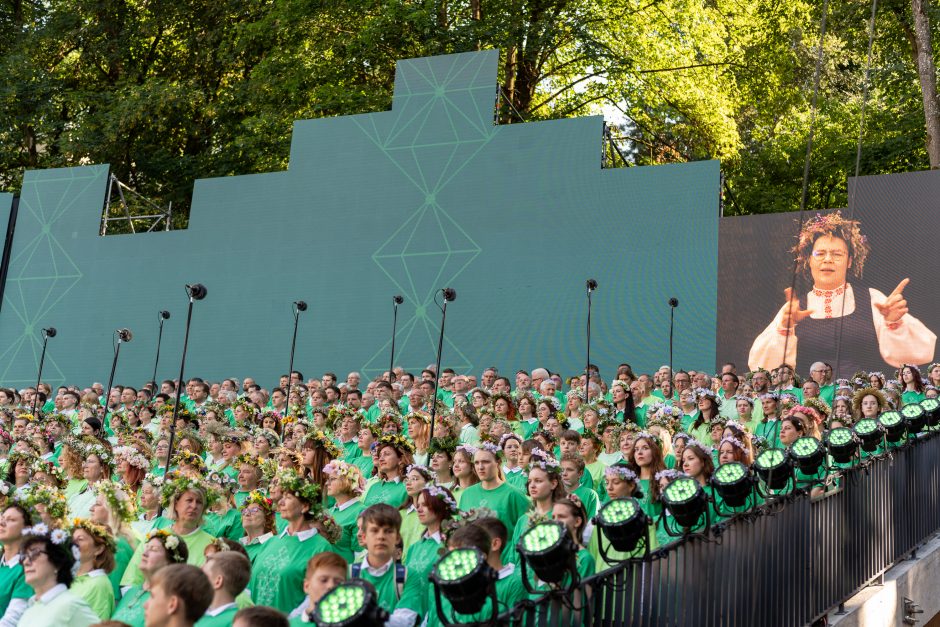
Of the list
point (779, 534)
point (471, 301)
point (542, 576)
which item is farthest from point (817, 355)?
point (542, 576)

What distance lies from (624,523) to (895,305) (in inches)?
451

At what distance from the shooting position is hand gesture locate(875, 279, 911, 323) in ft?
49.8

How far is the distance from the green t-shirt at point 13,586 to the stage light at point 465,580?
294 centimetres

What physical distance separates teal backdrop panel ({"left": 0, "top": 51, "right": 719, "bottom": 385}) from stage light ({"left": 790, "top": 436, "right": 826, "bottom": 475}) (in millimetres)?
9107

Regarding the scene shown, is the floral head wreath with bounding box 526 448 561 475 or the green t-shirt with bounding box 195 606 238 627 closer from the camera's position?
the green t-shirt with bounding box 195 606 238 627

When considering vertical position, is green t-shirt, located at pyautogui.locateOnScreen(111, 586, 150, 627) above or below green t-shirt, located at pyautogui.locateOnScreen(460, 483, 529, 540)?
below

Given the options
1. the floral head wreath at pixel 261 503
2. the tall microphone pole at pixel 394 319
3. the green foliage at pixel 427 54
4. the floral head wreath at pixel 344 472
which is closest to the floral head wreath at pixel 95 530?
the floral head wreath at pixel 261 503

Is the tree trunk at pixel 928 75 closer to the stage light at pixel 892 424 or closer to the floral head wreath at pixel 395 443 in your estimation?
the stage light at pixel 892 424

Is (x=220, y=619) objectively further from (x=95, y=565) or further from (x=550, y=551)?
A: (x=550, y=551)

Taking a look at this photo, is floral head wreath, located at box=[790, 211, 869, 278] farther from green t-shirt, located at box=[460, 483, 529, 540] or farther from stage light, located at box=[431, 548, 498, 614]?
stage light, located at box=[431, 548, 498, 614]

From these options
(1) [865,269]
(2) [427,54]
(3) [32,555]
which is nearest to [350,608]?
(3) [32,555]

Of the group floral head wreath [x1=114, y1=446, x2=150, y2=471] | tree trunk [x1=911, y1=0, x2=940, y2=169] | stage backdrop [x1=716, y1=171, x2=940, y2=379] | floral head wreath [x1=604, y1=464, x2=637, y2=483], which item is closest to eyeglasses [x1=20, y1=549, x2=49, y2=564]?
floral head wreath [x1=604, y1=464, x2=637, y2=483]

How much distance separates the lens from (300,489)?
6430 mm

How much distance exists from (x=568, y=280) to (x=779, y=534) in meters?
10.8
